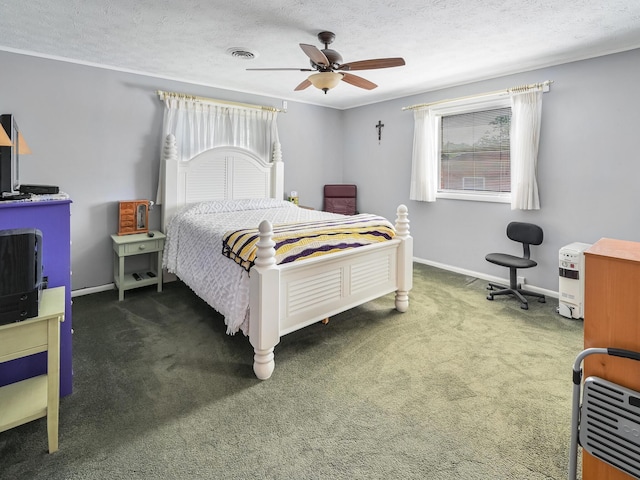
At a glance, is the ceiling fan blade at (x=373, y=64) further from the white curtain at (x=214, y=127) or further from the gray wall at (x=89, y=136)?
the gray wall at (x=89, y=136)

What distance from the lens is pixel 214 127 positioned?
445cm

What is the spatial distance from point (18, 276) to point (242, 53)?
272 cm

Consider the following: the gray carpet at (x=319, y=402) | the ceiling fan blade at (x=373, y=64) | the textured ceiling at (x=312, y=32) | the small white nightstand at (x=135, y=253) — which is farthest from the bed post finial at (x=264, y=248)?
the small white nightstand at (x=135, y=253)

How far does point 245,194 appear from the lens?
475 cm

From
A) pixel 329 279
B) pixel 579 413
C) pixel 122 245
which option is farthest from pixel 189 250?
pixel 579 413

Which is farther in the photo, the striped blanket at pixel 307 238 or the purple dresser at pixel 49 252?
the striped blanket at pixel 307 238

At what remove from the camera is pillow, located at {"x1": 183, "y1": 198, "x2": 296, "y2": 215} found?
155 inches

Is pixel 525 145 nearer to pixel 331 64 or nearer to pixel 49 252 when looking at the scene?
pixel 331 64

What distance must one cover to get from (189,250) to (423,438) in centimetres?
260

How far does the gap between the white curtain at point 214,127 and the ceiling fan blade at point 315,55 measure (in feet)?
7.37

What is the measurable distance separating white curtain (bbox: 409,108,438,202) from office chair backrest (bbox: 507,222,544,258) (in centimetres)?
121

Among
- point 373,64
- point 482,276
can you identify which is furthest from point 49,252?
point 482,276

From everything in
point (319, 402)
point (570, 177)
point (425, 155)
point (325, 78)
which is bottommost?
point (319, 402)

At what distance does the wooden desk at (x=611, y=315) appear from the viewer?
1.09 meters
